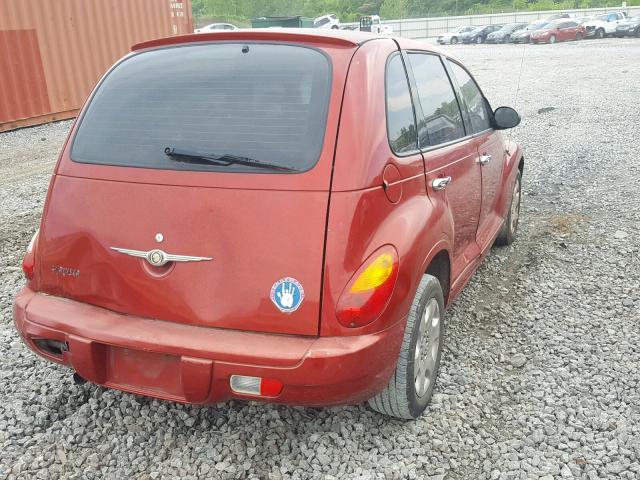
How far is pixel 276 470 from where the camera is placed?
264 cm

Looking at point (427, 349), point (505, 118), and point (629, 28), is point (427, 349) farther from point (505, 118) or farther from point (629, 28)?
point (629, 28)

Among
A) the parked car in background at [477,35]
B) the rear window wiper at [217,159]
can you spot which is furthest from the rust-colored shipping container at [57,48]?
the parked car in background at [477,35]

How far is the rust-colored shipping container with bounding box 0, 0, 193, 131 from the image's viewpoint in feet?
38.8

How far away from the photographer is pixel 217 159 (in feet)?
8.36

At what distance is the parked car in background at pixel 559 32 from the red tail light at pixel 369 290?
4249 centimetres

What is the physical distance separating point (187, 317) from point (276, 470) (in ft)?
2.58

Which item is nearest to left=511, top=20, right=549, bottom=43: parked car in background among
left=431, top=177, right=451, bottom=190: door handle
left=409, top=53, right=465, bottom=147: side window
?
left=409, top=53, right=465, bottom=147: side window

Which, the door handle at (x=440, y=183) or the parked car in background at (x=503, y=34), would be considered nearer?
the door handle at (x=440, y=183)

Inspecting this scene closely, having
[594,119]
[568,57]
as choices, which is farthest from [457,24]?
[594,119]

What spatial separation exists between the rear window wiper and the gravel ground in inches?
49.8

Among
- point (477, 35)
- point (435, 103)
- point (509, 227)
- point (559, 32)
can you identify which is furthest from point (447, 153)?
point (477, 35)

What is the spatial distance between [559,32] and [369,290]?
4335cm

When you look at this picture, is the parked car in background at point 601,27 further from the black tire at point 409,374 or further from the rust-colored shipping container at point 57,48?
the black tire at point 409,374

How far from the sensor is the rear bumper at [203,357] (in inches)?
91.5
